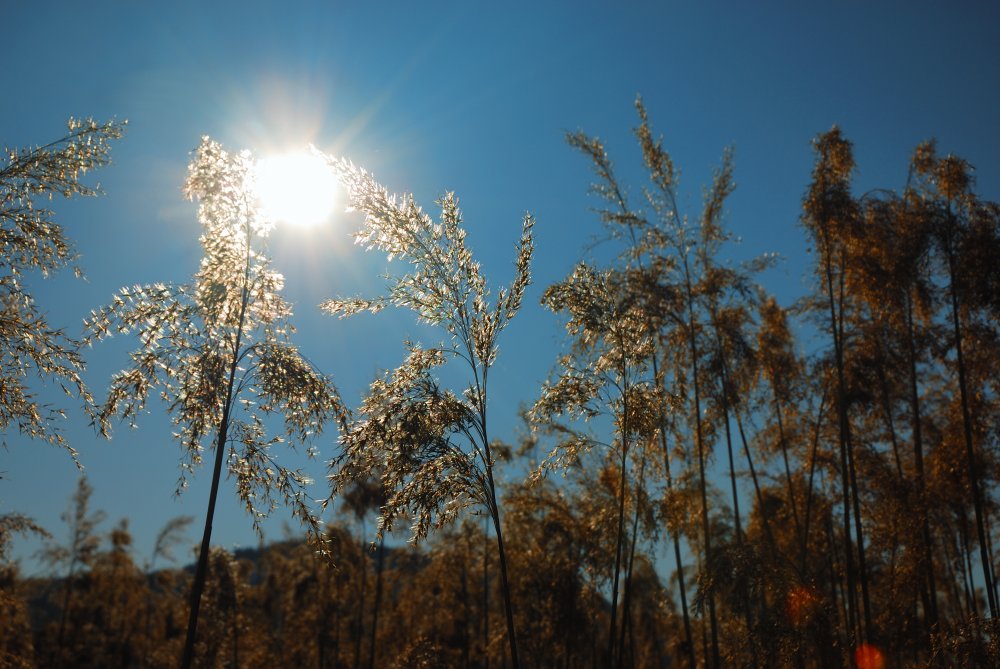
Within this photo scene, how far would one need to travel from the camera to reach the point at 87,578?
3120 cm

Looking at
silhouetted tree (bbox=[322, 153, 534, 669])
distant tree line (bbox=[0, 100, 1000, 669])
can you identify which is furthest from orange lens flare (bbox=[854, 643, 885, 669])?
silhouetted tree (bbox=[322, 153, 534, 669])

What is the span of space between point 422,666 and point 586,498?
6.14 m

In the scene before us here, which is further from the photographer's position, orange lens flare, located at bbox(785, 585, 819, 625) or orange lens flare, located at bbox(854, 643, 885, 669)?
orange lens flare, located at bbox(854, 643, 885, 669)

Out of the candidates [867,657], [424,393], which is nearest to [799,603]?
[867,657]

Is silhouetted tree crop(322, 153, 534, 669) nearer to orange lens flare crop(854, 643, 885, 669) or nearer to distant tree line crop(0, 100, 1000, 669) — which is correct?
distant tree line crop(0, 100, 1000, 669)

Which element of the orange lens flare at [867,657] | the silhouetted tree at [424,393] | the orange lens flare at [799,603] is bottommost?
the orange lens flare at [867,657]

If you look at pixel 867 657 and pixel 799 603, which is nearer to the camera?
pixel 799 603

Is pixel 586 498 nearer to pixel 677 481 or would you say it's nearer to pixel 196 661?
pixel 677 481

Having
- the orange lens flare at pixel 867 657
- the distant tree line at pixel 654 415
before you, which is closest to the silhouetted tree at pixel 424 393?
the distant tree line at pixel 654 415

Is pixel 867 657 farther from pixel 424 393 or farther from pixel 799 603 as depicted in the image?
pixel 424 393

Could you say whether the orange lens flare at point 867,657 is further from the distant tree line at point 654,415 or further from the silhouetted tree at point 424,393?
the silhouetted tree at point 424,393

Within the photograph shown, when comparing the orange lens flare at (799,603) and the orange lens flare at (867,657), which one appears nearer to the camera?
the orange lens flare at (799,603)

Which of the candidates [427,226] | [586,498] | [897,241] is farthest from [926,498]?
[427,226]

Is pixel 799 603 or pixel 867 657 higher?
pixel 799 603
